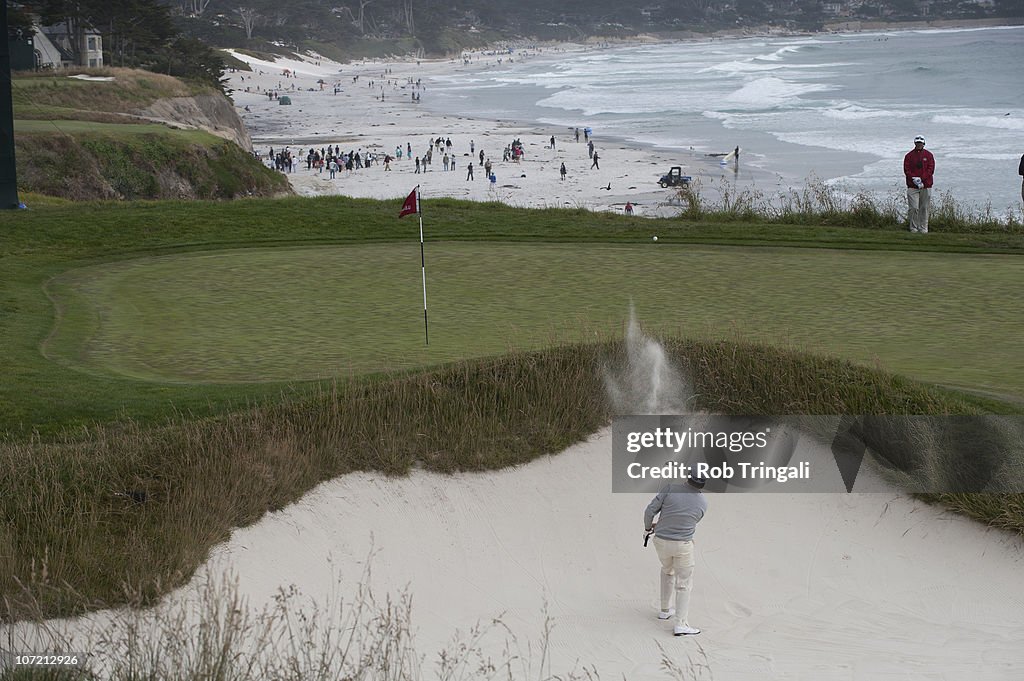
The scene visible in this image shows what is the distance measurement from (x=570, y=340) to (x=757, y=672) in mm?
4003

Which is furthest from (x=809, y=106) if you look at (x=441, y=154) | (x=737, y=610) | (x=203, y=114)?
(x=737, y=610)

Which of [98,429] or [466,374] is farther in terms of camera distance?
[466,374]

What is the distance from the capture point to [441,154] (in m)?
60.2

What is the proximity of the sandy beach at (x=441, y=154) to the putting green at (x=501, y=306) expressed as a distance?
5.66 meters

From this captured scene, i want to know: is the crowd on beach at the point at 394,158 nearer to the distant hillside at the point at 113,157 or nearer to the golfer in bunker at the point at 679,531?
the distant hillside at the point at 113,157

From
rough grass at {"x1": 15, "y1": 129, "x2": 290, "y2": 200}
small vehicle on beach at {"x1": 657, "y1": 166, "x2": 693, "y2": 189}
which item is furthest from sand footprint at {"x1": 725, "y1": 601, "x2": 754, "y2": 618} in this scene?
small vehicle on beach at {"x1": 657, "y1": 166, "x2": 693, "y2": 189}

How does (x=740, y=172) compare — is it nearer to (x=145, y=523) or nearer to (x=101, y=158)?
(x=101, y=158)

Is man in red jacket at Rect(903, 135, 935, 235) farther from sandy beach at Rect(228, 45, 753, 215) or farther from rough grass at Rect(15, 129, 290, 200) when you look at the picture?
rough grass at Rect(15, 129, 290, 200)

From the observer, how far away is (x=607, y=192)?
148ft

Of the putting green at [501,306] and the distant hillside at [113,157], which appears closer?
the putting green at [501,306]

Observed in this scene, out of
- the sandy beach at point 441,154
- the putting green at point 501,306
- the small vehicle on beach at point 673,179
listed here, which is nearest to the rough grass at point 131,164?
the sandy beach at point 441,154

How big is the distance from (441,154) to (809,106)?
94.0ft

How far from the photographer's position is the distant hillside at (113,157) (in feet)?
117

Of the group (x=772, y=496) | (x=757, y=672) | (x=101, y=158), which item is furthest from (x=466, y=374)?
(x=101, y=158)
